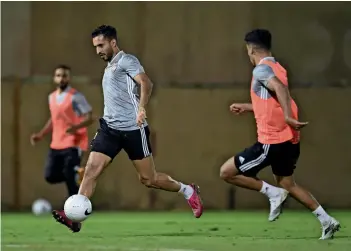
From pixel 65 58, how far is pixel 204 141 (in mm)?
2806

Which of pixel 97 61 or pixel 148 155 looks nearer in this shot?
pixel 148 155

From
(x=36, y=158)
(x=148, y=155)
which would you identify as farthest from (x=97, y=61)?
(x=148, y=155)

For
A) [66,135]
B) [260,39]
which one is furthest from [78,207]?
[66,135]

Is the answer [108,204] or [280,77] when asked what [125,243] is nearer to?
[280,77]

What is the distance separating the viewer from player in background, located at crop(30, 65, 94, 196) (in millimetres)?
16078

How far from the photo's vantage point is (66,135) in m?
16.2

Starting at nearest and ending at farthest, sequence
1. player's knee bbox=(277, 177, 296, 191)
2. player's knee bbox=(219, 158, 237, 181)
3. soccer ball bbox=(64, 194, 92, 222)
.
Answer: soccer ball bbox=(64, 194, 92, 222), player's knee bbox=(277, 177, 296, 191), player's knee bbox=(219, 158, 237, 181)

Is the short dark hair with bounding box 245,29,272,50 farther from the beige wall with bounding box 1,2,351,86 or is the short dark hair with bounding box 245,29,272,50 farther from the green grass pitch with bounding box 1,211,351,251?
the beige wall with bounding box 1,2,351,86

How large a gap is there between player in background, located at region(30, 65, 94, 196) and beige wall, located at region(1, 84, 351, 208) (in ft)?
8.40

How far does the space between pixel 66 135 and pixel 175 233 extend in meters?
4.02

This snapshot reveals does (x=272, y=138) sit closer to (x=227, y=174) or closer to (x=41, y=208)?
(x=227, y=174)

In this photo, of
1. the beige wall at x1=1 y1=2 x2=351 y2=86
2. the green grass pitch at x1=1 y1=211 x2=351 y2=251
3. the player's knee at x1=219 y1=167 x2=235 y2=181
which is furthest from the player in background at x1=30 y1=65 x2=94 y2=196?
the player's knee at x1=219 y1=167 x2=235 y2=181

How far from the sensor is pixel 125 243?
1115cm

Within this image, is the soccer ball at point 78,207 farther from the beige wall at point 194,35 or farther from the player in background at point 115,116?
the beige wall at point 194,35
